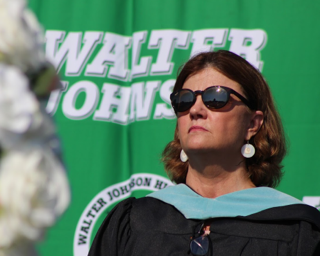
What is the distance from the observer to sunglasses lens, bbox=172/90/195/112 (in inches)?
78.7

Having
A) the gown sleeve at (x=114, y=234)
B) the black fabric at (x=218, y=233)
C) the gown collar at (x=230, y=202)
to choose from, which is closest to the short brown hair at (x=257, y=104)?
the gown collar at (x=230, y=202)

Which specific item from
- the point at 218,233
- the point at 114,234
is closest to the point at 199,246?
the point at 218,233

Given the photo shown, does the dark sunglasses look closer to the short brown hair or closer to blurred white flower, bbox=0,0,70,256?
the short brown hair

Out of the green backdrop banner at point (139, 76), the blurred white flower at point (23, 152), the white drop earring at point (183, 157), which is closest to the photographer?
the blurred white flower at point (23, 152)

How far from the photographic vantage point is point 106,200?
292 cm

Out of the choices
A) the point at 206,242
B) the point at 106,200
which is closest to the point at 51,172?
the point at 206,242

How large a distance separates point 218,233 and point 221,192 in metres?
0.19

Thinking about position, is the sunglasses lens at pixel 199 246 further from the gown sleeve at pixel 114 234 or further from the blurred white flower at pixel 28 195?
the blurred white flower at pixel 28 195

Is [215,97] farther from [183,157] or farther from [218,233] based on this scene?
[218,233]

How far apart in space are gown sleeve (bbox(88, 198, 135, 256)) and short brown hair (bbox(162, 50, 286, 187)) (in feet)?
1.62

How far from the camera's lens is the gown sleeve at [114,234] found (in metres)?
1.96

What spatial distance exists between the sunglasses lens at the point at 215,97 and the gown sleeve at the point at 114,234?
1.60 feet

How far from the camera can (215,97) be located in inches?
77.0

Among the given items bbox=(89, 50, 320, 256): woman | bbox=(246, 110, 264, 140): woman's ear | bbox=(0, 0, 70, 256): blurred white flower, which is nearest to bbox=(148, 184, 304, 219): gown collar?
bbox=(89, 50, 320, 256): woman
